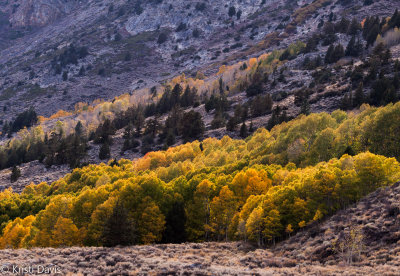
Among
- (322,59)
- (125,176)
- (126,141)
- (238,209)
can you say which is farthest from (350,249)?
(322,59)

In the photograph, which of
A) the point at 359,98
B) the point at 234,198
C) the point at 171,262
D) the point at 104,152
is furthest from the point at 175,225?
the point at 359,98

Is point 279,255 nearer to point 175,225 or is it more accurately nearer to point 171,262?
point 171,262

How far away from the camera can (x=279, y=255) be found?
120 feet

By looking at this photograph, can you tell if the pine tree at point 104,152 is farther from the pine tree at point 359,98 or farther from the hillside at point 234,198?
the pine tree at point 359,98

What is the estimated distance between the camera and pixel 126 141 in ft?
408

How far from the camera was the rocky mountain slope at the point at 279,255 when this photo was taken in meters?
27.6

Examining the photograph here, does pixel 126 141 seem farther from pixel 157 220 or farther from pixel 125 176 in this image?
pixel 157 220

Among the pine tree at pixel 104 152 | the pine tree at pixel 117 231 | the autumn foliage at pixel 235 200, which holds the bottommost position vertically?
the pine tree at pixel 104 152

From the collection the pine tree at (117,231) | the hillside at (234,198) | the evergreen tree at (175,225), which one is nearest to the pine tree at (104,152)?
the hillside at (234,198)

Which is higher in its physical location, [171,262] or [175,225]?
[171,262]

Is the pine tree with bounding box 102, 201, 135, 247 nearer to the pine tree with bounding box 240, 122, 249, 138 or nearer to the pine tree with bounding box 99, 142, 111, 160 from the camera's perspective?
the pine tree with bounding box 240, 122, 249, 138

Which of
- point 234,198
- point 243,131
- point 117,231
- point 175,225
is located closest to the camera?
point 117,231

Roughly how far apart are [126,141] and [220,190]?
7725 cm

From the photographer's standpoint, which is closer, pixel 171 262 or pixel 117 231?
pixel 171 262
